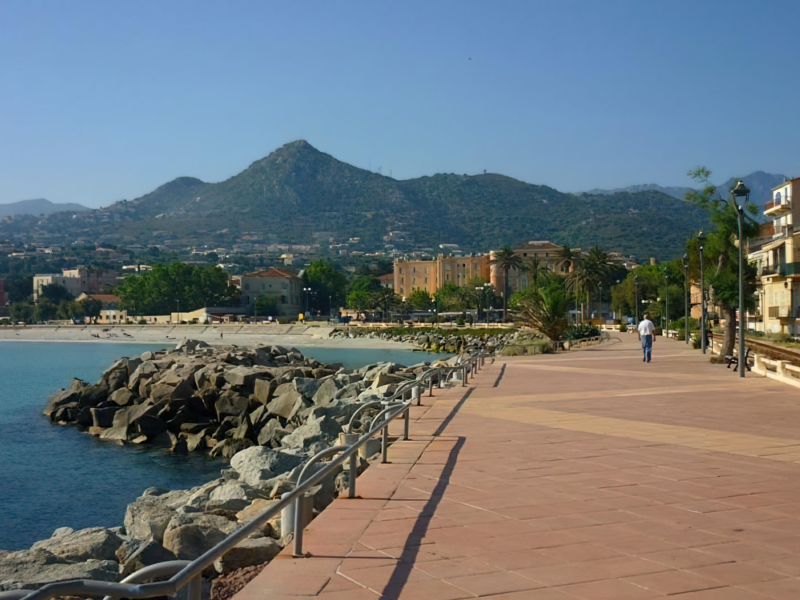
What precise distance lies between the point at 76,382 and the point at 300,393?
12.5 metres

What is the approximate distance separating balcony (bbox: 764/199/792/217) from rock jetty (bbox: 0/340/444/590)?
30984 mm

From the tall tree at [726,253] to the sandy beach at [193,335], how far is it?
5824 cm

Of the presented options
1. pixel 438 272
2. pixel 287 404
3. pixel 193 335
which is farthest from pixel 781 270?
pixel 438 272

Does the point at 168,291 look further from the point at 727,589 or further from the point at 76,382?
the point at 727,589

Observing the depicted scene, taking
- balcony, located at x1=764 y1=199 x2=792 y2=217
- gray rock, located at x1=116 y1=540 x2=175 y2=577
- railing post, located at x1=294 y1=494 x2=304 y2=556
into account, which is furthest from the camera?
balcony, located at x1=764 y1=199 x2=792 y2=217

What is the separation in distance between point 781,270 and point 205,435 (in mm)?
34465

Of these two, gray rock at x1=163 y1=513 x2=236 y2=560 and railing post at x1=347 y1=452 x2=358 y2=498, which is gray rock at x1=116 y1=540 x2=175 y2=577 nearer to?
gray rock at x1=163 y1=513 x2=236 y2=560

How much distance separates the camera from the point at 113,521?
52.6ft

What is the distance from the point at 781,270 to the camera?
49.2 metres

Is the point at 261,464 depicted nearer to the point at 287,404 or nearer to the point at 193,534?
the point at 193,534

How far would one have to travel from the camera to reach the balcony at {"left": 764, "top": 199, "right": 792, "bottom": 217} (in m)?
57.3

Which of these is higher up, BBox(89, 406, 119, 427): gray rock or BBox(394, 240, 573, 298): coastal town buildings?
BBox(394, 240, 573, 298): coastal town buildings

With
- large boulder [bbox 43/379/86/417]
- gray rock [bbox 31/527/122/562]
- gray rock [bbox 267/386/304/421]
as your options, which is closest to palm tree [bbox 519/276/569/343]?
gray rock [bbox 267/386/304/421]

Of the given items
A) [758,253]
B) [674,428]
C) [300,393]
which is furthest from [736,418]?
[758,253]
